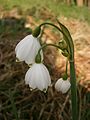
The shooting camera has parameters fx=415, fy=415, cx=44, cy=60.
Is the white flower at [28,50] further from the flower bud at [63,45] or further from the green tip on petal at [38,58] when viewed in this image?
the flower bud at [63,45]

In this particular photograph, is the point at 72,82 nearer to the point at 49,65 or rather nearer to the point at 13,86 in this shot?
the point at 13,86

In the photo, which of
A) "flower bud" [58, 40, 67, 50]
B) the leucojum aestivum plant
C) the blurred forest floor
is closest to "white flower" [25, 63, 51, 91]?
the leucojum aestivum plant

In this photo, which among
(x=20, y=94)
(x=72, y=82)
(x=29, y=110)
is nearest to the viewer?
(x=72, y=82)

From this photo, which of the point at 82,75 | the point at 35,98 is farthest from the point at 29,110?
the point at 82,75

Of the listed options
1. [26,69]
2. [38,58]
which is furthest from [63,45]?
[26,69]

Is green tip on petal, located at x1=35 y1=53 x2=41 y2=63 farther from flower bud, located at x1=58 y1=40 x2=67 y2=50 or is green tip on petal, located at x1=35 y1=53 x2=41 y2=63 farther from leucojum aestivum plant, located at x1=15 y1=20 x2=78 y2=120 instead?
flower bud, located at x1=58 y1=40 x2=67 y2=50

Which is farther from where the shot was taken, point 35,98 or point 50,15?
point 50,15

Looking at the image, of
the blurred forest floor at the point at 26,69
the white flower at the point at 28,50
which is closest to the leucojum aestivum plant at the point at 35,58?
the white flower at the point at 28,50
